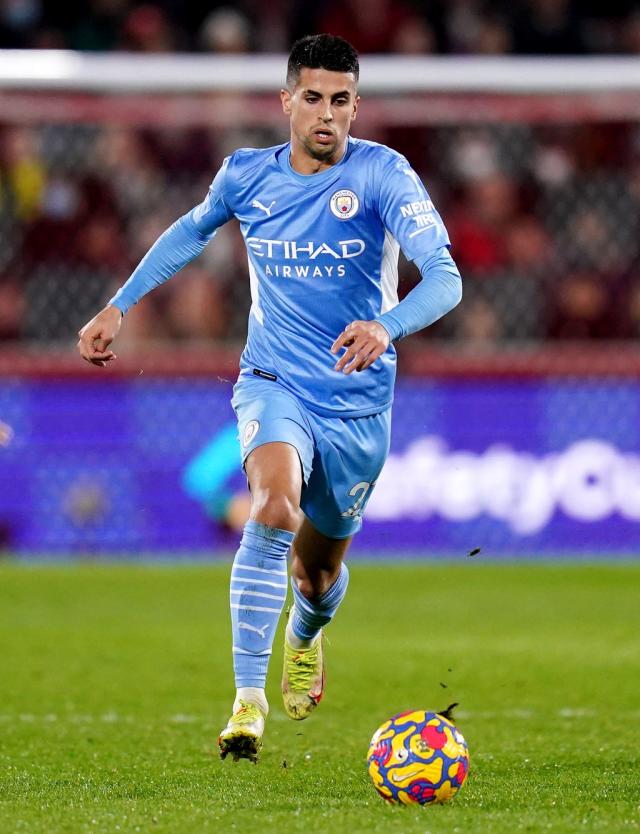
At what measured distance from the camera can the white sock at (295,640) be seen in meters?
6.76

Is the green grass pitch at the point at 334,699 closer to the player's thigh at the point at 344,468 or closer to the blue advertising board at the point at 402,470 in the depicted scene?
the blue advertising board at the point at 402,470

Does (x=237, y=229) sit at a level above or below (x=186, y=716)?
above

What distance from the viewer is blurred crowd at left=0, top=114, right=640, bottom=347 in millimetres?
13500

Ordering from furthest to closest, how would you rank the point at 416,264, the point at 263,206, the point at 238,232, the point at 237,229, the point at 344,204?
the point at 237,229 < the point at 238,232 < the point at 263,206 < the point at 344,204 < the point at 416,264

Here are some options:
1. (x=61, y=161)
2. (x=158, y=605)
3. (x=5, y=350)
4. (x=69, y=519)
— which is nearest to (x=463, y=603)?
(x=158, y=605)

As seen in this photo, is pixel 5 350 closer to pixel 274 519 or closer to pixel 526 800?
pixel 274 519

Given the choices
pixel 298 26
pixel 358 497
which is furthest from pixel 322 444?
pixel 298 26

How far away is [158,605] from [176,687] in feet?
9.56

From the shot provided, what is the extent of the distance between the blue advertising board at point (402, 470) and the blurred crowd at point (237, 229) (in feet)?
2.86

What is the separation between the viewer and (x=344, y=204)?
19.4 ft

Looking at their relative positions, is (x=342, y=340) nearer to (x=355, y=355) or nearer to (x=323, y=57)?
(x=355, y=355)

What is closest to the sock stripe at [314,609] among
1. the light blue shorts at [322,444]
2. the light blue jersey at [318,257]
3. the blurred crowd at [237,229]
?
the light blue shorts at [322,444]

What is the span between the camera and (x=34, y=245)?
13633 mm

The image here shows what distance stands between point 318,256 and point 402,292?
6760 millimetres
